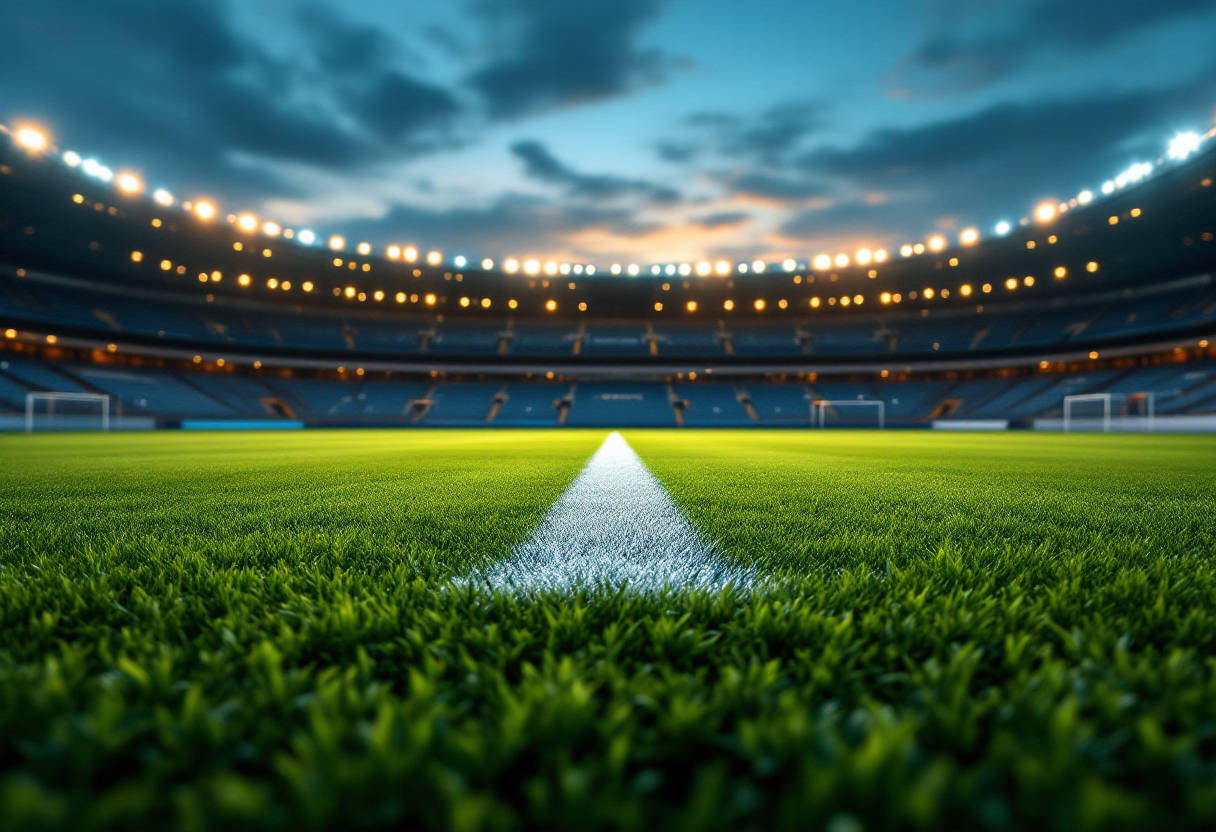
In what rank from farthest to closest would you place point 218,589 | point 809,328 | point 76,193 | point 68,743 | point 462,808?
point 809,328, point 76,193, point 218,589, point 68,743, point 462,808

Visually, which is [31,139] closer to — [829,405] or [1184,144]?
[829,405]

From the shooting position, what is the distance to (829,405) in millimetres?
34406

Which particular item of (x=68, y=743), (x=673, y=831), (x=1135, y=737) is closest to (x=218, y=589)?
(x=68, y=743)

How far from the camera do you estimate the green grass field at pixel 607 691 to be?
47cm

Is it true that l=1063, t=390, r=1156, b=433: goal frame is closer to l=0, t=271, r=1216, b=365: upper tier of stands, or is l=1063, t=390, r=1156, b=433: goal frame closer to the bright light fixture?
l=0, t=271, r=1216, b=365: upper tier of stands

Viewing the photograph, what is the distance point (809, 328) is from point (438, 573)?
4122cm

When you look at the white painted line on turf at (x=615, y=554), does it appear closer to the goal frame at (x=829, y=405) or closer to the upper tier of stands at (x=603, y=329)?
the goal frame at (x=829, y=405)

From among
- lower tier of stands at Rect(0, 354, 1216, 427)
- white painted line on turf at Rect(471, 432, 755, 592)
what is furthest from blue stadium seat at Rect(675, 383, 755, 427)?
white painted line on turf at Rect(471, 432, 755, 592)

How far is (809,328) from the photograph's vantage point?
3934 cm

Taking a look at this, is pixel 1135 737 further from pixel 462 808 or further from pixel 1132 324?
pixel 1132 324

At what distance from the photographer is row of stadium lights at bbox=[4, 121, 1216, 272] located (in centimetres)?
1933

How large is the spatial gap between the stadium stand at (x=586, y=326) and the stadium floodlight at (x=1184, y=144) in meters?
0.45

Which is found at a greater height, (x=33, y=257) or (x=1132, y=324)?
(x=33, y=257)

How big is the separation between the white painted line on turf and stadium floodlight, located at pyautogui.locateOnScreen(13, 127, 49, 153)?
85.5ft
